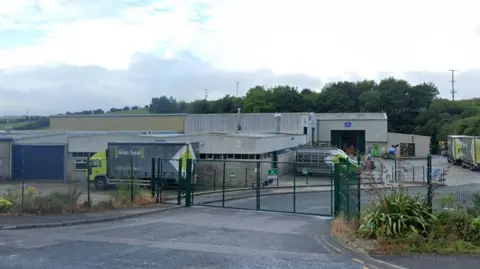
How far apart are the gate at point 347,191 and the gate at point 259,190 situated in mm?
1291

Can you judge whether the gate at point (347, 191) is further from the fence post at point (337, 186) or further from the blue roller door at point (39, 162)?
the blue roller door at point (39, 162)

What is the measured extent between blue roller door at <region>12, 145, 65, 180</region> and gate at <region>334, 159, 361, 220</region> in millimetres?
14915

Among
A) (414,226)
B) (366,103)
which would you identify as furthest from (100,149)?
(366,103)

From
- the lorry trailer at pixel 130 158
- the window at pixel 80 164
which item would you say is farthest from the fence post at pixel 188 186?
the window at pixel 80 164

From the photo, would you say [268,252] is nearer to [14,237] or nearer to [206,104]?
[14,237]

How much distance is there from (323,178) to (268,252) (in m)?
27.1

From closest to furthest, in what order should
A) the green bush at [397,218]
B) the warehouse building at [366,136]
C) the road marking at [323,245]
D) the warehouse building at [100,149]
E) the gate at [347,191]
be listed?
the green bush at [397,218] < the road marking at [323,245] < the gate at [347,191] < the warehouse building at [100,149] < the warehouse building at [366,136]

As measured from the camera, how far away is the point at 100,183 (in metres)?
33.8

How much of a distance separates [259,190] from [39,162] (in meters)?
20.3

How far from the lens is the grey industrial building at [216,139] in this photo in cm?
3466

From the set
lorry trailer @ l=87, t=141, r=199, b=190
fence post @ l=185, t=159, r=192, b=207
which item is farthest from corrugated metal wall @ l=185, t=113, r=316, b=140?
fence post @ l=185, t=159, r=192, b=207

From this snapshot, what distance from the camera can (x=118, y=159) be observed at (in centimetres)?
3369

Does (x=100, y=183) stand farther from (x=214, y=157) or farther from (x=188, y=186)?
(x=188, y=186)

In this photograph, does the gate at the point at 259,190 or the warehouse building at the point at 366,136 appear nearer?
the gate at the point at 259,190
